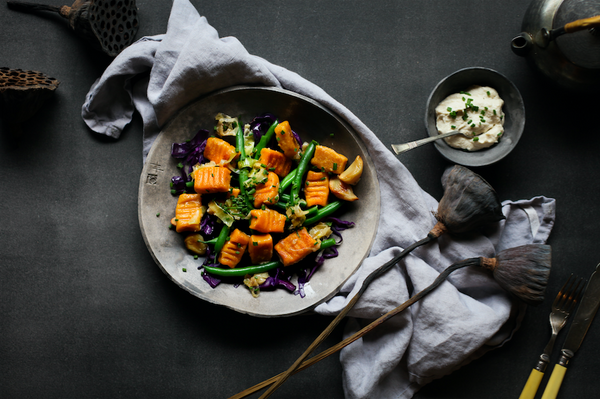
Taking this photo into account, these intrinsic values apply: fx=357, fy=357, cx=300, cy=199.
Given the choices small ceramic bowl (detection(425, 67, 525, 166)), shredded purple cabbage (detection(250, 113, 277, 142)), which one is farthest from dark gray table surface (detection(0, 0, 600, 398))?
shredded purple cabbage (detection(250, 113, 277, 142))

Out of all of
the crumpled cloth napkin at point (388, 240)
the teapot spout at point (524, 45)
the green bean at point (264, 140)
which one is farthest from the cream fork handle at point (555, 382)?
the green bean at point (264, 140)

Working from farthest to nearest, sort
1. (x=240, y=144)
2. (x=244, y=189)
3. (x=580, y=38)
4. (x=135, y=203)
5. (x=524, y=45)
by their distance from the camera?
(x=135, y=203) < (x=240, y=144) < (x=244, y=189) < (x=524, y=45) < (x=580, y=38)

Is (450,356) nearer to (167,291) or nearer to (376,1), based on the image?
(167,291)

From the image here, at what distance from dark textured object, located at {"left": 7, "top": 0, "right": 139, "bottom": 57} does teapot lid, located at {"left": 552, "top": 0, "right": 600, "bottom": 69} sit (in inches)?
145

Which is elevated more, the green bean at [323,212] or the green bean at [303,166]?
the green bean at [303,166]

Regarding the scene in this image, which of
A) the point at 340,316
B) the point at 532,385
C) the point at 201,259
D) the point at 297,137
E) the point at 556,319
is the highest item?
the point at 297,137

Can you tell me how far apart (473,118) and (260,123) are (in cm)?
189

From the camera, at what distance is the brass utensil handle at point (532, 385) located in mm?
3164

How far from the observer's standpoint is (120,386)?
133 inches

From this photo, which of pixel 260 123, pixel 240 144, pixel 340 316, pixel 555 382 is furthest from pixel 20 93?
pixel 555 382

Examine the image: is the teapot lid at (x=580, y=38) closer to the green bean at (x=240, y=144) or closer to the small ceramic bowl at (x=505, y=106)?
the small ceramic bowl at (x=505, y=106)

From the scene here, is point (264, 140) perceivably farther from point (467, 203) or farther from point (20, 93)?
point (20, 93)

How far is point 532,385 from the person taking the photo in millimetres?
3172

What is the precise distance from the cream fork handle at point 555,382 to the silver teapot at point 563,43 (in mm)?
2440
